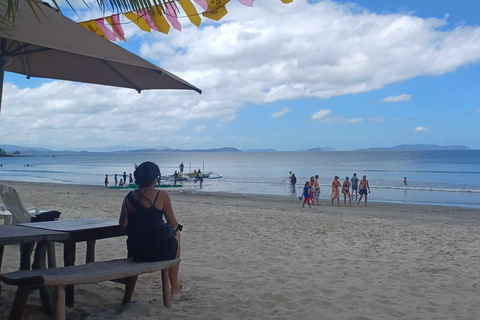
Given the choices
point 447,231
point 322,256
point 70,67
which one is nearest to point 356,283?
point 322,256

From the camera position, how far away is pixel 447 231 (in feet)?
30.3

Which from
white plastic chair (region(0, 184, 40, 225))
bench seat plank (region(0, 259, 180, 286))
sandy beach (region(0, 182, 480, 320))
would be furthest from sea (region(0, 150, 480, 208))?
bench seat plank (region(0, 259, 180, 286))

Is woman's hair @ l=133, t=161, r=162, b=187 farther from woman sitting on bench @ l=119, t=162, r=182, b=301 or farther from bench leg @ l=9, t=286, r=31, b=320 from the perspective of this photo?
bench leg @ l=9, t=286, r=31, b=320

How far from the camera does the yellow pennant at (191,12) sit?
4.05 m

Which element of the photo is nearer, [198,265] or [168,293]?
[168,293]

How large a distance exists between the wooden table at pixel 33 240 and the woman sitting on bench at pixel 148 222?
19.9 inches

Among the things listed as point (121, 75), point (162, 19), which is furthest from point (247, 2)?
point (121, 75)

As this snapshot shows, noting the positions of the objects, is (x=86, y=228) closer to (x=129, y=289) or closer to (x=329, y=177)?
(x=129, y=289)

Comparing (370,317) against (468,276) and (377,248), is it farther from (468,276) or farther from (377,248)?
(377,248)

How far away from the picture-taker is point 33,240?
311 centimetres

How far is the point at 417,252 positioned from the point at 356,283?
2.35m

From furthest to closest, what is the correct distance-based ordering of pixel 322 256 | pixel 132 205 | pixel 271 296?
pixel 322 256 → pixel 271 296 → pixel 132 205

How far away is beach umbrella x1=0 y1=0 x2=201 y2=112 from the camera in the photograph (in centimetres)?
301

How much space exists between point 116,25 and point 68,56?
653 mm
